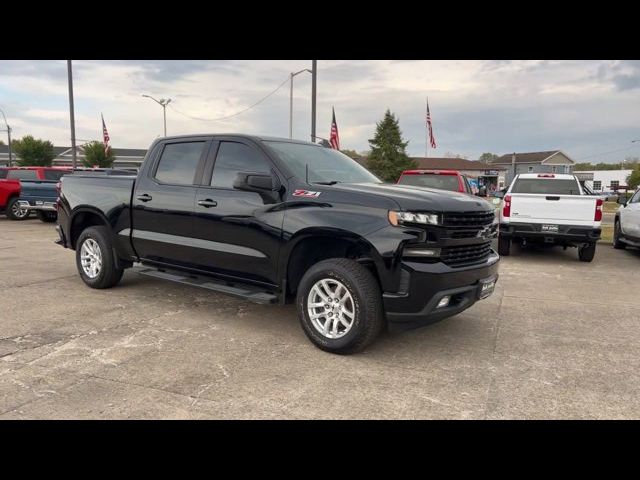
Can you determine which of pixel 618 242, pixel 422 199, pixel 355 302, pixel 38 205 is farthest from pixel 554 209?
pixel 38 205

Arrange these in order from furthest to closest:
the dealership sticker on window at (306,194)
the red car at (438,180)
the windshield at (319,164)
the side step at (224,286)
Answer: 1. the red car at (438,180)
2. the windshield at (319,164)
3. the side step at (224,286)
4. the dealership sticker on window at (306,194)

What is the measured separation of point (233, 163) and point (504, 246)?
7025 millimetres

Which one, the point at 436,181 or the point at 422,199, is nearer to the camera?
the point at 422,199

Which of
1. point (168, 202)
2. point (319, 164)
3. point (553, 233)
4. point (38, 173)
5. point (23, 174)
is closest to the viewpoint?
point (319, 164)

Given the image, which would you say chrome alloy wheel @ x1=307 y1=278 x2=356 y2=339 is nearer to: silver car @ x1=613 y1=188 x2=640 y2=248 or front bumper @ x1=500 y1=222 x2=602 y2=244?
front bumper @ x1=500 y1=222 x2=602 y2=244

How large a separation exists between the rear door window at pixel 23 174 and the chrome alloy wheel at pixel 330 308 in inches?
581

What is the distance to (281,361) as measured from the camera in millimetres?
4195

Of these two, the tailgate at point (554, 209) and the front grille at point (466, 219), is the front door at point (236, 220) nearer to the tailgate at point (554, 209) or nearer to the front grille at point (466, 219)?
the front grille at point (466, 219)

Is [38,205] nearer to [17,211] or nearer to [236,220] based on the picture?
[17,211]

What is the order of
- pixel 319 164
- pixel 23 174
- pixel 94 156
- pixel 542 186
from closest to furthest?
1. pixel 319 164
2. pixel 542 186
3. pixel 23 174
4. pixel 94 156

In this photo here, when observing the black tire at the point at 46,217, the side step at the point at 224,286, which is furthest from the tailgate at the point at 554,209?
the black tire at the point at 46,217

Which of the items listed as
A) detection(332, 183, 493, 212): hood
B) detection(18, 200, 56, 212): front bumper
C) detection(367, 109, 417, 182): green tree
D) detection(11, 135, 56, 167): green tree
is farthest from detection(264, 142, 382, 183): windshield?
detection(11, 135, 56, 167): green tree

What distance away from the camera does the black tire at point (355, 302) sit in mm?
4121
